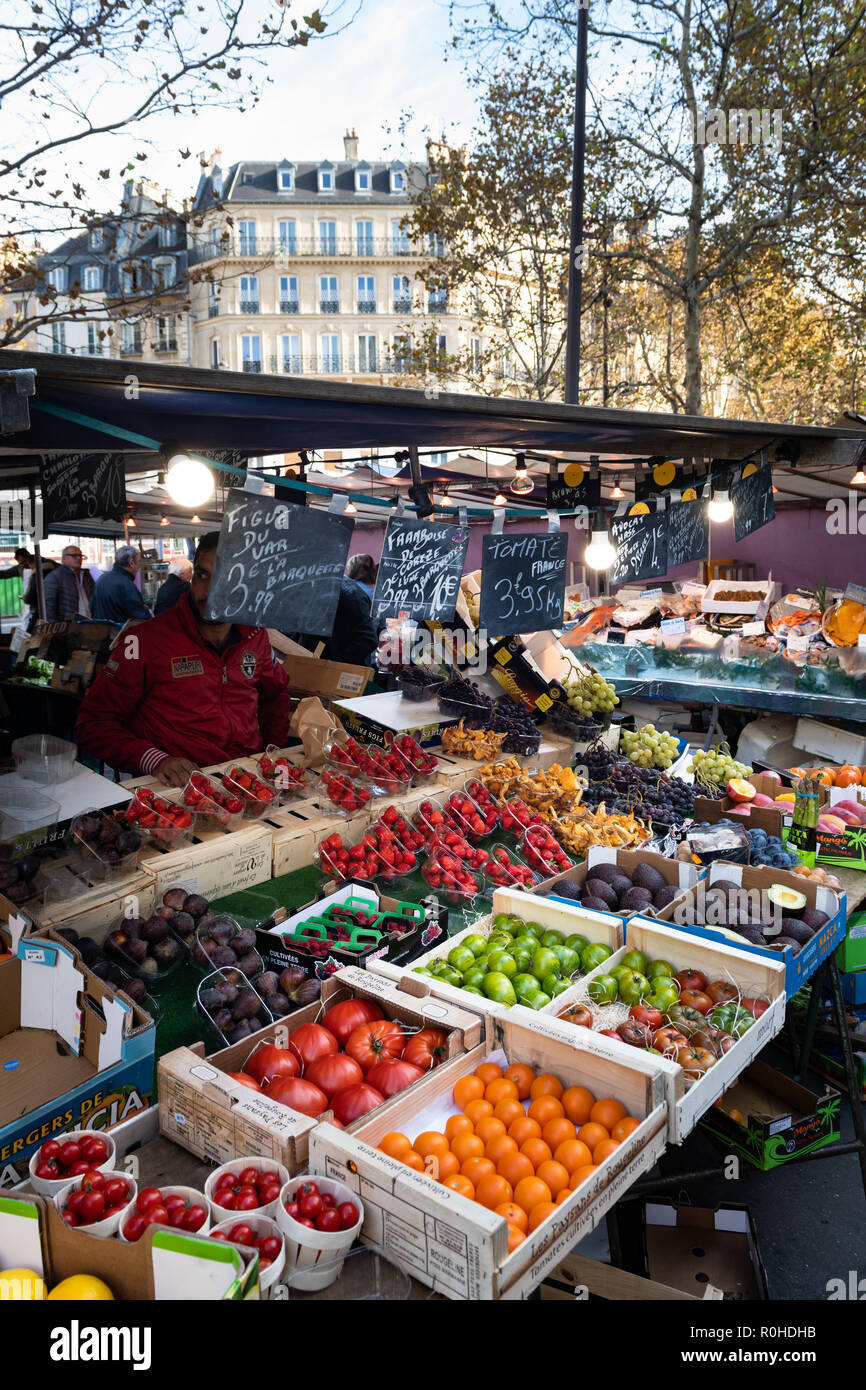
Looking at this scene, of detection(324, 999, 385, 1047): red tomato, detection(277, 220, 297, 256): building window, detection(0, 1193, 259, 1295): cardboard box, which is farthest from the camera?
detection(277, 220, 297, 256): building window

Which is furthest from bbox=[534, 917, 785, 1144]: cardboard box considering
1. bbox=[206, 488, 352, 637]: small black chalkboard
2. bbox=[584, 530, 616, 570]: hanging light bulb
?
bbox=[584, 530, 616, 570]: hanging light bulb

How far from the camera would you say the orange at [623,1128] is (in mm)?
1908

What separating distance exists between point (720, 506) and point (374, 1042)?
4.32 m

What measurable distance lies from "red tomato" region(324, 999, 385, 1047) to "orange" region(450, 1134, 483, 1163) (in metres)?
0.42

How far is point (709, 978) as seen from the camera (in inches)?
103

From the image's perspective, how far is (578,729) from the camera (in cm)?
→ 495

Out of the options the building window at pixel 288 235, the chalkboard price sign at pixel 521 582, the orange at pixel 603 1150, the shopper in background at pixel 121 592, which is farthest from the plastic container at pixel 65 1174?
the building window at pixel 288 235

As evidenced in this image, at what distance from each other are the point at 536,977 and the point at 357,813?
50.3 inches

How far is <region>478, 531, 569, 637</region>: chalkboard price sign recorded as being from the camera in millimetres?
4543

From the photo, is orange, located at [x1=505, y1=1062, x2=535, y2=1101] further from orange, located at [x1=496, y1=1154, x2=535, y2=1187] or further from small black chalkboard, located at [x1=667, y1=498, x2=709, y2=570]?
small black chalkboard, located at [x1=667, y1=498, x2=709, y2=570]

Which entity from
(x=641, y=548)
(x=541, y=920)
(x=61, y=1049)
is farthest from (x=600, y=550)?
(x=61, y=1049)

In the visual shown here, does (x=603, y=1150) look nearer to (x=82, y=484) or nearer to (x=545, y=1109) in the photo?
(x=545, y=1109)
